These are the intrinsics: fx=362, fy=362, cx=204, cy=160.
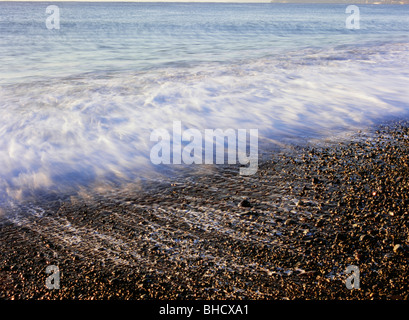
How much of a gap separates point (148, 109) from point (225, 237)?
5.27 m

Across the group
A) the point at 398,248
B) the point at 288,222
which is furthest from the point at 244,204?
the point at 398,248

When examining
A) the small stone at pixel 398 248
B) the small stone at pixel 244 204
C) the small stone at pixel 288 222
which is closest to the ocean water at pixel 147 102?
the small stone at pixel 244 204

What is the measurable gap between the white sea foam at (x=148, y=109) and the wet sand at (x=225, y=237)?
3.22ft

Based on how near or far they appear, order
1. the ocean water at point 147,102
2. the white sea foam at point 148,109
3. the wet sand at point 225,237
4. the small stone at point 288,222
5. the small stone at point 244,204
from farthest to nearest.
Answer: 1. the ocean water at point 147,102
2. the white sea foam at point 148,109
3. the small stone at point 244,204
4. the small stone at point 288,222
5. the wet sand at point 225,237

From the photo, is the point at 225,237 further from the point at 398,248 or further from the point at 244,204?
the point at 398,248

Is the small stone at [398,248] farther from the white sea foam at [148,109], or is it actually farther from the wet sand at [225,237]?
the white sea foam at [148,109]

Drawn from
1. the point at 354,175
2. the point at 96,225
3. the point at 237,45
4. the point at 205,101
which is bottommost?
the point at 96,225

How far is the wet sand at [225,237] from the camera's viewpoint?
2.90m

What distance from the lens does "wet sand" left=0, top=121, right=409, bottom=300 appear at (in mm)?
2904

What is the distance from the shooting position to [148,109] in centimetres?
821

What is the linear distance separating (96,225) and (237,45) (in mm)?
18183

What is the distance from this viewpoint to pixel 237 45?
20281 mm
